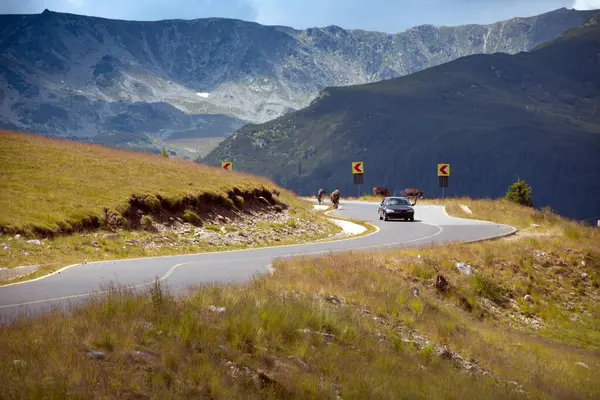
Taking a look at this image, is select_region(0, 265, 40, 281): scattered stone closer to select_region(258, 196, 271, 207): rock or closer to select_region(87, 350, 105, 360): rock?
select_region(87, 350, 105, 360): rock

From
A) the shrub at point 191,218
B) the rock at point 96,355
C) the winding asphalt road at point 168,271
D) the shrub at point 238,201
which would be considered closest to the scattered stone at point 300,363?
the rock at point 96,355

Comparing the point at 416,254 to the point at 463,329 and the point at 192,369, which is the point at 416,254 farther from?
the point at 192,369

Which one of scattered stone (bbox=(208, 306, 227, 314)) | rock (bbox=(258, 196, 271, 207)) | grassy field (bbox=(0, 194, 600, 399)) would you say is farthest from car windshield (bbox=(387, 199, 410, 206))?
scattered stone (bbox=(208, 306, 227, 314))

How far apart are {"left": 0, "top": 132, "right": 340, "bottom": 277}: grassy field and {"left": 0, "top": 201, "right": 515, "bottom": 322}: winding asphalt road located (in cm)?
185

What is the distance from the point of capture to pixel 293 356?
10.5 metres

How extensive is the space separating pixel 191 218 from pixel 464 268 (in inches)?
489

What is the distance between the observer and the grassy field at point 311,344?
841 centimetres

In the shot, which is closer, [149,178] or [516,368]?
[516,368]

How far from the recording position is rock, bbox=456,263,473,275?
24438 millimetres

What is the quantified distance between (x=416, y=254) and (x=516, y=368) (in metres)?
10.3

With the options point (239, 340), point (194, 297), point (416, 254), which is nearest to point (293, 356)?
point (239, 340)

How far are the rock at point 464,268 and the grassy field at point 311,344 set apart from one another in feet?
4.51

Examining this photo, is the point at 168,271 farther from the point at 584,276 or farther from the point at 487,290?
the point at 584,276

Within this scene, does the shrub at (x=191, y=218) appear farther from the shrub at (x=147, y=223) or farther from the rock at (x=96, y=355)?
the rock at (x=96, y=355)
